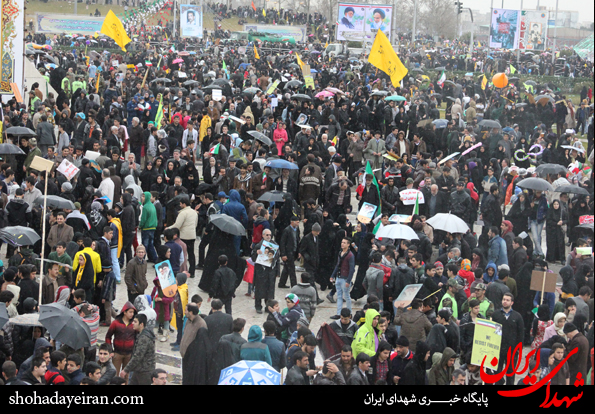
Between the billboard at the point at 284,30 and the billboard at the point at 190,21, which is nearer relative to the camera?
the billboard at the point at 190,21

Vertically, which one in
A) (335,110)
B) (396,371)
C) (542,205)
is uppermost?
(335,110)

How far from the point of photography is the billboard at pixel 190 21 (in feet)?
150

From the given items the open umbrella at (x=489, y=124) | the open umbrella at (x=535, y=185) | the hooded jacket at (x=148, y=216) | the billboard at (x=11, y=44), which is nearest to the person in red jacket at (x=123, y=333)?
the hooded jacket at (x=148, y=216)

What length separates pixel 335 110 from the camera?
20.5m

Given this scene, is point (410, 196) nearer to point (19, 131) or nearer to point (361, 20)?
point (19, 131)

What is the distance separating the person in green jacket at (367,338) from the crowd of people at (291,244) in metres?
Answer: 0.02

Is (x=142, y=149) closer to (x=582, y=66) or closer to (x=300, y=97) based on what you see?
(x=300, y=97)

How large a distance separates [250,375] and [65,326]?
2245 millimetres

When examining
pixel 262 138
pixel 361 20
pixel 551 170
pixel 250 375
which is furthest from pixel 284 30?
pixel 250 375

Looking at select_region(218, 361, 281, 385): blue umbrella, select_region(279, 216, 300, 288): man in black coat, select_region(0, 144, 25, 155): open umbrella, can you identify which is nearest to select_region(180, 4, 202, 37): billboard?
select_region(0, 144, 25, 155): open umbrella

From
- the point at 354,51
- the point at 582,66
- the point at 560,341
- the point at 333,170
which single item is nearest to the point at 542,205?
the point at 333,170

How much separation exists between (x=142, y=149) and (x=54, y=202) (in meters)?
6.42

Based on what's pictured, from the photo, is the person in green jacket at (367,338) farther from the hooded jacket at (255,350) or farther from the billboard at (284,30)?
the billboard at (284,30)

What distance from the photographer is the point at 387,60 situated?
20672mm
